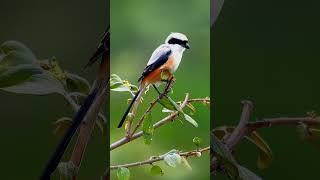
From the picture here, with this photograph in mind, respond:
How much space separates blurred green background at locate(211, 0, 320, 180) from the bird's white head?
4.7 inches

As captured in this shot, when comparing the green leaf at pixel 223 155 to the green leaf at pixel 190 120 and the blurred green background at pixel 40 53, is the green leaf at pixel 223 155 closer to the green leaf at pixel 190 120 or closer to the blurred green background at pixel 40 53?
the green leaf at pixel 190 120

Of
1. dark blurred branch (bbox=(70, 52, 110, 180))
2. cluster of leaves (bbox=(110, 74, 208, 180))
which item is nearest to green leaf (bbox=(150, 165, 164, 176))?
cluster of leaves (bbox=(110, 74, 208, 180))

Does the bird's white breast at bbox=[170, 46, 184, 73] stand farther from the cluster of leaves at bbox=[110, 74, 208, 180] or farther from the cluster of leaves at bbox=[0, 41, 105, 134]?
the cluster of leaves at bbox=[0, 41, 105, 134]

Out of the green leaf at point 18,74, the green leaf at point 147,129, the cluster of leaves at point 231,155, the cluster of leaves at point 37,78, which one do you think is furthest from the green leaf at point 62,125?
the cluster of leaves at point 231,155

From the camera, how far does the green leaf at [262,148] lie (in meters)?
1.06

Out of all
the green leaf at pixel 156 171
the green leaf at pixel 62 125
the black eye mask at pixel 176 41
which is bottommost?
the green leaf at pixel 156 171

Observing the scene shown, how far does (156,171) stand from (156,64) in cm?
22

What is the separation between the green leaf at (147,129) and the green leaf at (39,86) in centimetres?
23

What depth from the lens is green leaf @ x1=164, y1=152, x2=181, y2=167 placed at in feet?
3.13

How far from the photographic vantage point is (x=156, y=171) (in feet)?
3.19

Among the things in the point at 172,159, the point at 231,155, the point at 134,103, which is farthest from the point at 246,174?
the point at 134,103

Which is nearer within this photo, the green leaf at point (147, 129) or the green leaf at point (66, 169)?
the green leaf at point (147, 129)

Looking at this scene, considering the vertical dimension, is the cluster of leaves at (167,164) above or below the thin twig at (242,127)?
below

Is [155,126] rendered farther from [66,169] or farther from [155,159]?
[66,169]
